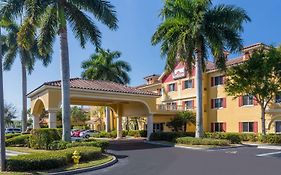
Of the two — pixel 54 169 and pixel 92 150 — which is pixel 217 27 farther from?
pixel 54 169

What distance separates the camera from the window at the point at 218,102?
1734 inches

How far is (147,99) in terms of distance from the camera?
37906 mm

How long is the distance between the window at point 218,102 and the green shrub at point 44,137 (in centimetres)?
2415

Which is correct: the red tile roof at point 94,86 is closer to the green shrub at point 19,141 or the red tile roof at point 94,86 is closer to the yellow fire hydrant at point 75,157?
the green shrub at point 19,141

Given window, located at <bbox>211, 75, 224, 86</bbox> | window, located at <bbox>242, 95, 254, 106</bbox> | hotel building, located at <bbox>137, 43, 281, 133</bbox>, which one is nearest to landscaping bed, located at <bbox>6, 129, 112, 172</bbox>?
hotel building, located at <bbox>137, 43, 281, 133</bbox>

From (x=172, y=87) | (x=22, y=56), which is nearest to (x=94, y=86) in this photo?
(x=22, y=56)

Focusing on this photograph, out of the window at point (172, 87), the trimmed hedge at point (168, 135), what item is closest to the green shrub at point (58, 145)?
the trimmed hedge at point (168, 135)

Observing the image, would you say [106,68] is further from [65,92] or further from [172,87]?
[65,92]

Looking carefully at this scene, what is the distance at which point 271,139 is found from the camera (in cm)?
3219

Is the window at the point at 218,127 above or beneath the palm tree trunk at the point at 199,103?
beneath

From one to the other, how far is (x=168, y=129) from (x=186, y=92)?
5.92 meters

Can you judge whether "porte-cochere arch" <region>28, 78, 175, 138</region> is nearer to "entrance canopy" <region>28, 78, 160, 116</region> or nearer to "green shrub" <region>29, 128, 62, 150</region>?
"entrance canopy" <region>28, 78, 160, 116</region>

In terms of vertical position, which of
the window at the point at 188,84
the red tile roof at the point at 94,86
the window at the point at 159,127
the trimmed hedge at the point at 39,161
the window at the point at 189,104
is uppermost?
the window at the point at 188,84

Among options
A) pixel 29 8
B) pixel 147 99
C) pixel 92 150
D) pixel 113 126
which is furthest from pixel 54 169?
pixel 113 126
